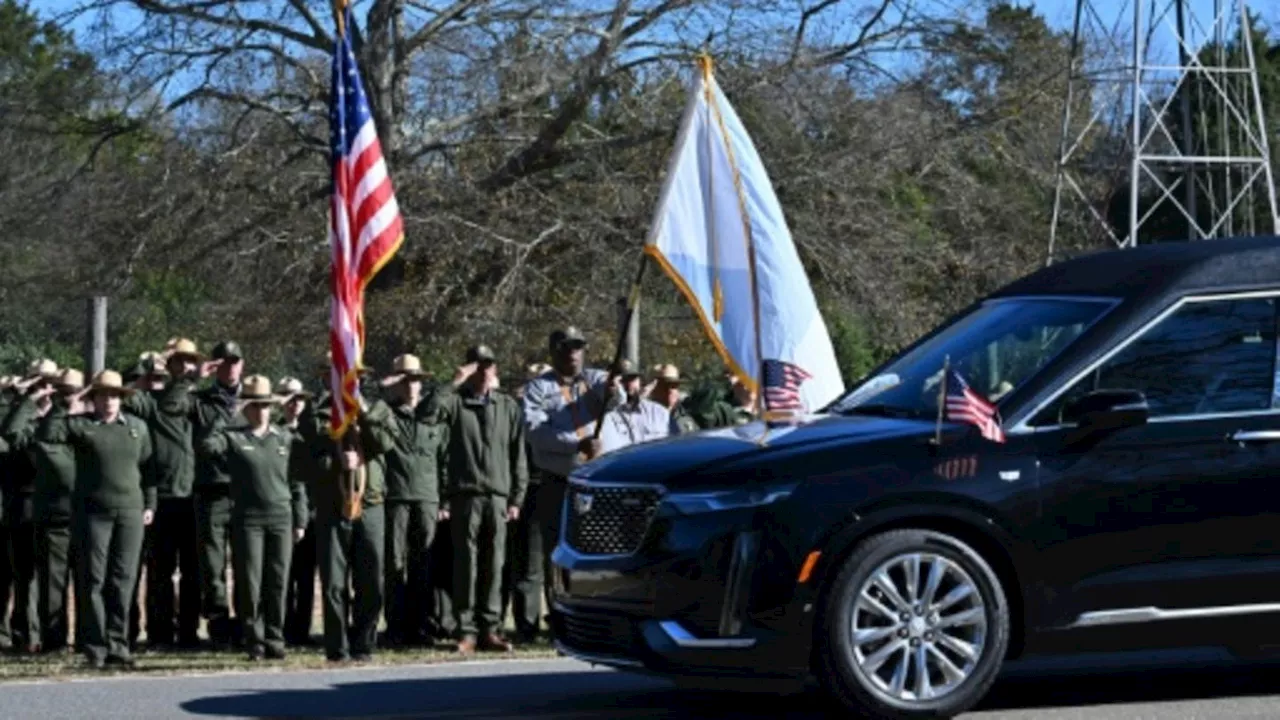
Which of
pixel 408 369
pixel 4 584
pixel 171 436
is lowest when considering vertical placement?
pixel 4 584

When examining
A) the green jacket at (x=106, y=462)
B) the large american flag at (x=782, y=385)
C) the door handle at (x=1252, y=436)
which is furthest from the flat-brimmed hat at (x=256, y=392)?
the door handle at (x=1252, y=436)

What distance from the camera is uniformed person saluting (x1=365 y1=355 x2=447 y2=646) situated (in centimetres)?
1545

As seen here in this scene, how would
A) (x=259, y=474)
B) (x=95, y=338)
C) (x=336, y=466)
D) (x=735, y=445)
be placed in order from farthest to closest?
(x=95, y=338) < (x=259, y=474) < (x=336, y=466) < (x=735, y=445)

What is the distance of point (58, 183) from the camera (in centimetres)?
2578

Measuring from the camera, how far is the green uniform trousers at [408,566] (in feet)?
51.4

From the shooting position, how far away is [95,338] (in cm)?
1744

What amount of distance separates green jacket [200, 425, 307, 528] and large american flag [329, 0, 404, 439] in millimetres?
1237

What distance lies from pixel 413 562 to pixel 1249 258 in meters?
7.16

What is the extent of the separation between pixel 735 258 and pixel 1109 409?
3.26m

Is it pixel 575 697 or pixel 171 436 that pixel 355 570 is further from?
pixel 575 697

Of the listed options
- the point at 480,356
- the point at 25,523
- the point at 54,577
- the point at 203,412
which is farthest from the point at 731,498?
the point at 25,523

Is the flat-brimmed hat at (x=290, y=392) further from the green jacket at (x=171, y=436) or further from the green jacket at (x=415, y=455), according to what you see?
the green jacket at (x=415, y=455)

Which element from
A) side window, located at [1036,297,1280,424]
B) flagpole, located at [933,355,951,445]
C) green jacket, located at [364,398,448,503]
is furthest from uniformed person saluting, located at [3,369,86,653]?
side window, located at [1036,297,1280,424]

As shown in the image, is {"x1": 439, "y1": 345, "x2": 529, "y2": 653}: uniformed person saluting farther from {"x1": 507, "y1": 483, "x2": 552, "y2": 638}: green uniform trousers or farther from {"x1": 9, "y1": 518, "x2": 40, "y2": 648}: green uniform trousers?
{"x1": 9, "y1": 518, "x2": 40, "y2": 648}: green uniform trousers
